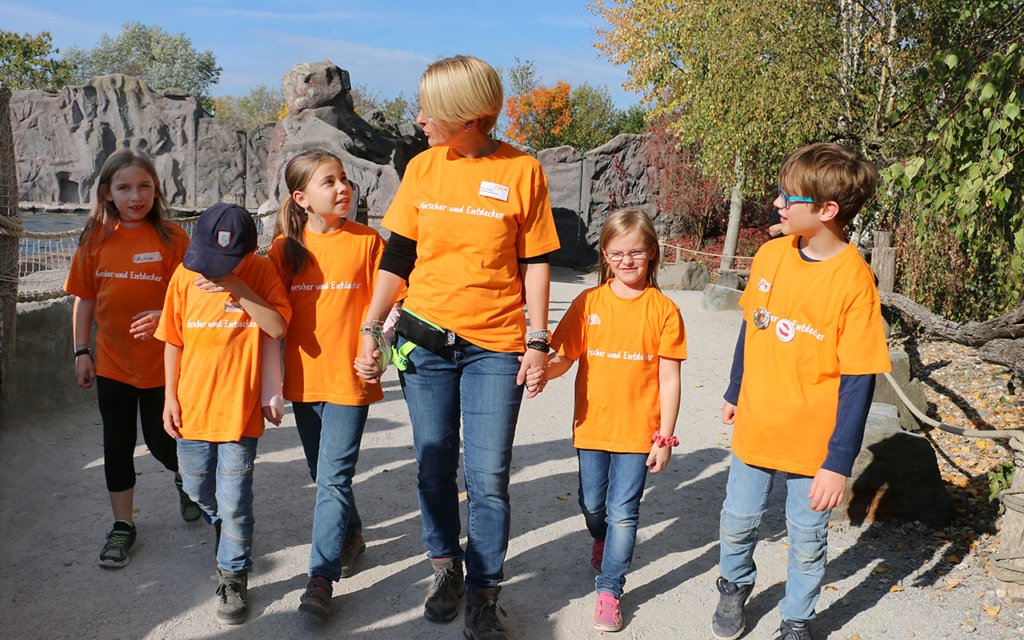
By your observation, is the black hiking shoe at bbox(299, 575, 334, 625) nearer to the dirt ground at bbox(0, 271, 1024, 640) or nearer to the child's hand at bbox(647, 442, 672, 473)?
the dirt ground at bbox(0, 271, 1024, 640)

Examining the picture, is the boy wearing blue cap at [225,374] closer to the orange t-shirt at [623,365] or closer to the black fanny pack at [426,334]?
the black fanny pack at [426,334]

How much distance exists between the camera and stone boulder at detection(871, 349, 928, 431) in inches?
209

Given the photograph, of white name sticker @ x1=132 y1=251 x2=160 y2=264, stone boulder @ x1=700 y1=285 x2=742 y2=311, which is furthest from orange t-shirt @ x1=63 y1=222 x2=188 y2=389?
stone boulder @ x1=700 y1=285 x2=742 y2=311

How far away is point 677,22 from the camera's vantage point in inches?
683

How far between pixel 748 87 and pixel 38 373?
9.32 m

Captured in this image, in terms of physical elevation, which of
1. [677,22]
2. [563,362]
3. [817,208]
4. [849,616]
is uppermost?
[677,22]

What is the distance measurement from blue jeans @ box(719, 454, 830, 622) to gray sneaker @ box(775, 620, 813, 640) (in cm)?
2

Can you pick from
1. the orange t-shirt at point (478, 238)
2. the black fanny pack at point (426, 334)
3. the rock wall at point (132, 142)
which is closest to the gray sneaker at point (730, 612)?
the orange t-shirt at point (478, 238)

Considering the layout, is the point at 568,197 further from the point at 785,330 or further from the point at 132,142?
the point at 785,330

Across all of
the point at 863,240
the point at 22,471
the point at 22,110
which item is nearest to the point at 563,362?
the point at 22,471

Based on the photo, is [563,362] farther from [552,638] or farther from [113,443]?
[113,443]

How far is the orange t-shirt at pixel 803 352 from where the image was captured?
7.16ft

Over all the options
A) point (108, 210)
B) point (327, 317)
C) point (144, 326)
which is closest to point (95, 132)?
point (108, 210)

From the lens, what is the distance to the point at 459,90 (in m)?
2.13
